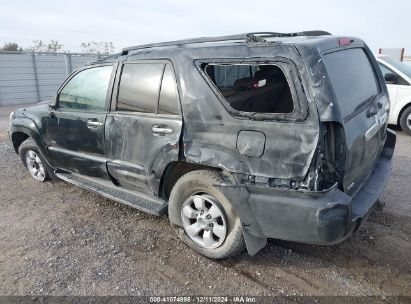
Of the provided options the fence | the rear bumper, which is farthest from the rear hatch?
the fence

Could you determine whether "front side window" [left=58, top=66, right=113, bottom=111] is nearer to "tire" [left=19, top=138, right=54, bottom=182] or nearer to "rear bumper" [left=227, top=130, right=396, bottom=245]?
"tire" [left=19, top=138, right=54, bottom=182]

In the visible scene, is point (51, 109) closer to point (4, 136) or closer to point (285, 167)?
point (285, 167)

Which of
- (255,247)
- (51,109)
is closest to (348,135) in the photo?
(255,247)

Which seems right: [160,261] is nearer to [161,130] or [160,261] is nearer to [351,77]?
[161,130]

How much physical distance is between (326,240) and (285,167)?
59cm

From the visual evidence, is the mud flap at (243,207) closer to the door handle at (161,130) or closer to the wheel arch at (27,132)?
the door handle at (161,130)

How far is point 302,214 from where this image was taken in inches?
101

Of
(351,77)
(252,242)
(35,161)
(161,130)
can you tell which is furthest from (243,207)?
(35,161)

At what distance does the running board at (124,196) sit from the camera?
349 centimetres

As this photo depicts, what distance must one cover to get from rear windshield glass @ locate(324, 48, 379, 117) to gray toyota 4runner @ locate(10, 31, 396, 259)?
2 cm

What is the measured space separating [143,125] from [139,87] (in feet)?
1.28

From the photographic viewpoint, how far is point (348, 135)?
2611 mm

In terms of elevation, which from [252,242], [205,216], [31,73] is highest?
[31,73]

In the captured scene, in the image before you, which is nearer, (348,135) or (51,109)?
(348,135)
